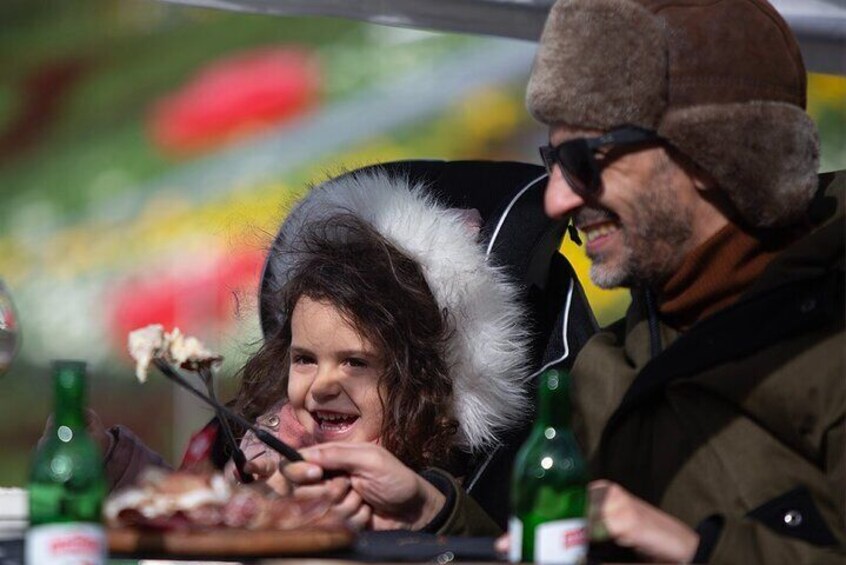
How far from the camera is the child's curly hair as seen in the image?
3070mm

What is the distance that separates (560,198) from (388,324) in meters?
0.55

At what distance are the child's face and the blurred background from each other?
3.20 meters

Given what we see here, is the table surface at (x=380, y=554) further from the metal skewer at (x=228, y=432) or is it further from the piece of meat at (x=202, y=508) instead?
the metal skewer at (x=228, y=432)

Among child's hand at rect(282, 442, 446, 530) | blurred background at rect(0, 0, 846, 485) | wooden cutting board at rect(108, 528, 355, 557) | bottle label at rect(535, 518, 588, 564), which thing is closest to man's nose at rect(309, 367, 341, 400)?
child's hand at rect(282, 442, 446, 530)

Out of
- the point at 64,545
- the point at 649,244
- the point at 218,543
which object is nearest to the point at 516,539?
the point at 218,543

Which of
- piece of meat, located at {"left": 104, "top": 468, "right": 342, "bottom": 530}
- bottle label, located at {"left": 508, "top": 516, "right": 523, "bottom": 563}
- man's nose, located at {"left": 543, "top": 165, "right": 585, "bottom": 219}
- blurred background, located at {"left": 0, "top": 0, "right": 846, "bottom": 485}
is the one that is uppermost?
man's nose, located at {"left": 543, "top": 165, "right": 585, "bottom": 219}

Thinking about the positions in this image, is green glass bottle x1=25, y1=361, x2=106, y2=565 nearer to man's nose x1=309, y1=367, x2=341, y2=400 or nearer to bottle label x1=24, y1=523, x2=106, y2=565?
bottle label x1=24, y1=523, x2=106, y2=565

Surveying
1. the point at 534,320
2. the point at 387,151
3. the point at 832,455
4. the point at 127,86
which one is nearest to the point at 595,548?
the point at 832,455

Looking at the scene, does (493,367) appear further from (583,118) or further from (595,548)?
(595,548)

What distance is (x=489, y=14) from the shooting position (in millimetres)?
3818

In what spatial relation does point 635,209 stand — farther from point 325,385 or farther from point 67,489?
point 67,489

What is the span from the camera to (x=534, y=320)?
332 centimetres

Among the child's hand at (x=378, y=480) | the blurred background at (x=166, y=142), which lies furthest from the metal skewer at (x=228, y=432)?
the blurred background at (x=166, y=142)

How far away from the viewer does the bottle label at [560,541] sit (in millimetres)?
1938
